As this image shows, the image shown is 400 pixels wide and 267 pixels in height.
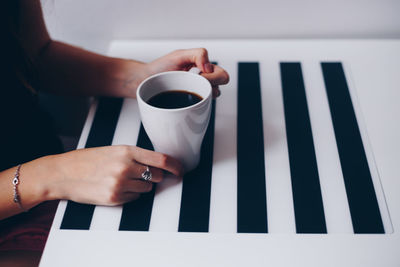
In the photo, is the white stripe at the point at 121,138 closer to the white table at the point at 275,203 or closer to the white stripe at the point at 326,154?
the white table at the point at 275,203

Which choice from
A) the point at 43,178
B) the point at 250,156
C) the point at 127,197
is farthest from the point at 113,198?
the point at 250,156

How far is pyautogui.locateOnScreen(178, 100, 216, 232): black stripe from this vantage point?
588 mm

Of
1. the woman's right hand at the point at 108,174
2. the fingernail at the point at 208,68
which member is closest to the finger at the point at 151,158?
the woman's right hand at the point at 108,174

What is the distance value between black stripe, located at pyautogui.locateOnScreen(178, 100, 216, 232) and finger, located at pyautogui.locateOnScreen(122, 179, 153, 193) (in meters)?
0.07

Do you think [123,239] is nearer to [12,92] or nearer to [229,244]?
[229,244]

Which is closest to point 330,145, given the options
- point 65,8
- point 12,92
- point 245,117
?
point 245,117

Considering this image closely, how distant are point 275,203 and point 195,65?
13.8 inches

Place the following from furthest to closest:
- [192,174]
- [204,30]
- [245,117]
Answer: [204,30] < [245,117] < [192,174]

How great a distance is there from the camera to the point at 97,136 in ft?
2.45

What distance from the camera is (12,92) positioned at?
0.75 meters

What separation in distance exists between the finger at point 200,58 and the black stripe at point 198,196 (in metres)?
0.16

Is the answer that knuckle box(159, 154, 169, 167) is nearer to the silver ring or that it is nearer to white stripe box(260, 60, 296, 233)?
the silver ring

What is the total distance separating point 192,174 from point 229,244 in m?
0.16

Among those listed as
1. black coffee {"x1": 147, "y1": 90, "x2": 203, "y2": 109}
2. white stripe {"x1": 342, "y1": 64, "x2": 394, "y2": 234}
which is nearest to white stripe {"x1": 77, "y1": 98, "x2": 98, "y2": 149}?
black coffee {"x1": 147, "y1": 90, "x2": 203, "y2": 109}
